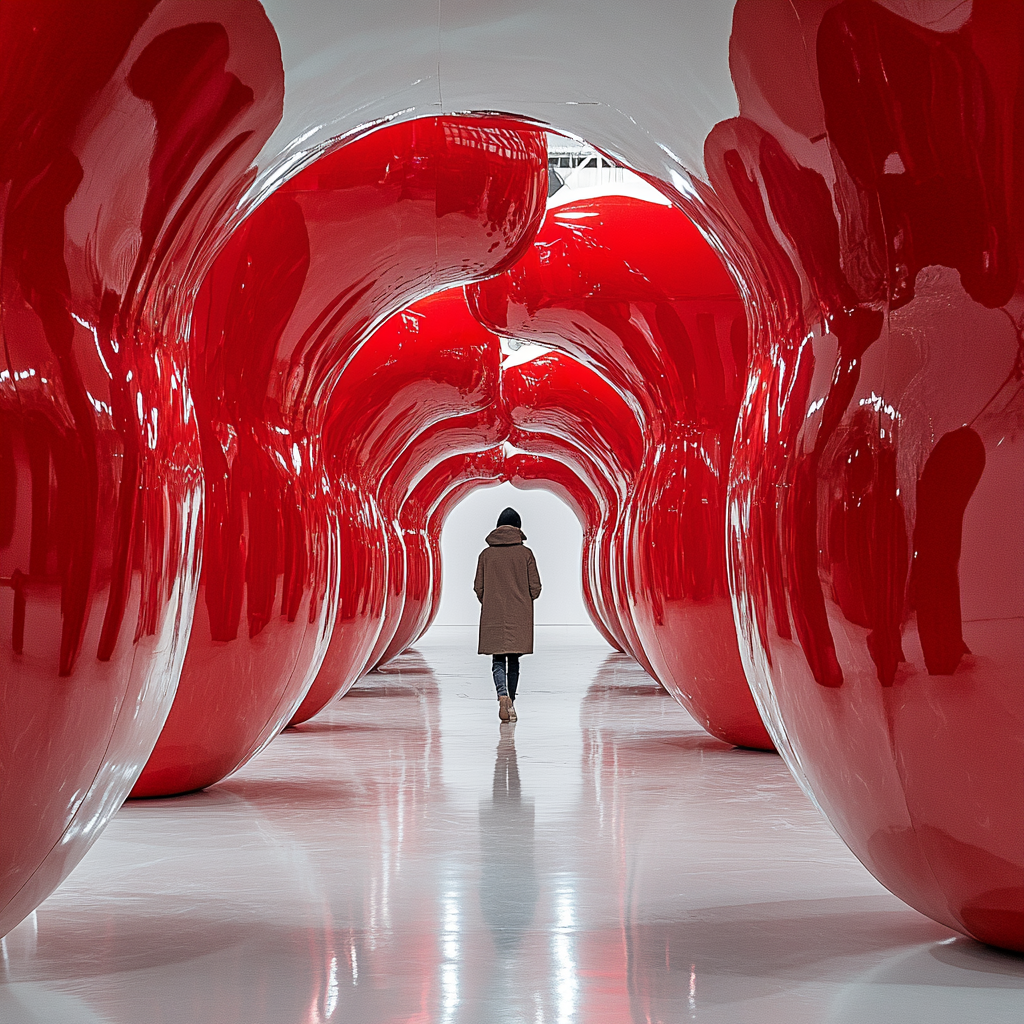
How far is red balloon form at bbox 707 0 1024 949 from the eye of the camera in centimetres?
242

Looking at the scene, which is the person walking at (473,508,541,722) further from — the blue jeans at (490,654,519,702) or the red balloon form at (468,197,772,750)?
the red balloon form at (468,197,772,750)

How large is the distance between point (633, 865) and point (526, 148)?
9.23 feet

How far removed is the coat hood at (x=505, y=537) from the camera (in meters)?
9.57

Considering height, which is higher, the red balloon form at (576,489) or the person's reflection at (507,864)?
the red balloon form at (576,489)

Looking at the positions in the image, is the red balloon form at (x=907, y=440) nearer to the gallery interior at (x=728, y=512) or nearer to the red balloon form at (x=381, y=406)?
the gallery interior at (x=728, y=512)

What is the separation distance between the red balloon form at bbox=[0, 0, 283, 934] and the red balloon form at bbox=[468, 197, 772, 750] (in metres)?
3.64

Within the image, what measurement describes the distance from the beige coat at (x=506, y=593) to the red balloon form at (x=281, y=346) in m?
3.62

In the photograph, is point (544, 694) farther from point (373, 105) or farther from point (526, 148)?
point (373, 105)

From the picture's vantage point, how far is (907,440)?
8.25 ft

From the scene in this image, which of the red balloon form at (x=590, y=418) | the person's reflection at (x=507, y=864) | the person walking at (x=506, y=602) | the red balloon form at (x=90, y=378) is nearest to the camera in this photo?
the red balloon form at (x=90, y=378)

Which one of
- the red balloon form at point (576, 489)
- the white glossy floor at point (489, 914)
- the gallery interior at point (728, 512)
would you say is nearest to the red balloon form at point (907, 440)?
the gallery interior at point (728, 512)

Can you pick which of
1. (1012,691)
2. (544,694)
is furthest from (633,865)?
(544,694)

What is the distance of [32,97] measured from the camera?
2328 millimetres

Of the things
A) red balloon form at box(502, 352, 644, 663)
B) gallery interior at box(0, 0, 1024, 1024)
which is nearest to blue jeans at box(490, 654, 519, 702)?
red balloon form at box(502, 352, 644, 663)
